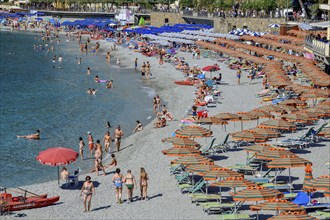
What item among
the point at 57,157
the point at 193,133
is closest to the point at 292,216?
the point at 57,157

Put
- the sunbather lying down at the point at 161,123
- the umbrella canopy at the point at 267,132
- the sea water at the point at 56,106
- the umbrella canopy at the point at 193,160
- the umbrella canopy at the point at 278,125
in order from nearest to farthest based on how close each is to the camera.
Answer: the umbrella canopy at the point at 193,160
the umbrella canopy at the point at 267,132
the umbrella canopy at the point at 278,125
the sea water at the point at 56,106
the sunbather lying down at the point at 161,123

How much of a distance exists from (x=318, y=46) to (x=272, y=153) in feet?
82.5

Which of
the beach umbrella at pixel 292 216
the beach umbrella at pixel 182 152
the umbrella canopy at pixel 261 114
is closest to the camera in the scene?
the beach umbrella at pixel 292 216

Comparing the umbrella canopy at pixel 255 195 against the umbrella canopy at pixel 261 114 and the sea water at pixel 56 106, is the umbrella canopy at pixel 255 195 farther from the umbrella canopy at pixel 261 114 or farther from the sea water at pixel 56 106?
the umbrella canopy at pixel 261 114

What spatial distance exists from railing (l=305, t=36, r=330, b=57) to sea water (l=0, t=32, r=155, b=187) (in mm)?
11308

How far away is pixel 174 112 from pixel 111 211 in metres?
19.1

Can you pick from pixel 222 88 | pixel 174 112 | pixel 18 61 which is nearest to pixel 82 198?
pixel 174 112

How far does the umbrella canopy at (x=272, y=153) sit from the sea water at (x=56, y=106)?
8.24m

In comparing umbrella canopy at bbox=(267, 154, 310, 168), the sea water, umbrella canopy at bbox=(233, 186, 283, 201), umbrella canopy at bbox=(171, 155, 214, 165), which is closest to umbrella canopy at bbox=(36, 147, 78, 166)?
the sea water

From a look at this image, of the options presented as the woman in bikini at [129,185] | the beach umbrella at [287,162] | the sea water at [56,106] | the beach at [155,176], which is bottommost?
the sea water at [56,106]

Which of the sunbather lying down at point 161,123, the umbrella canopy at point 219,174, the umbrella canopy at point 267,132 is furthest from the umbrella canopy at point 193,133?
the sunbather lying down at point 161,123

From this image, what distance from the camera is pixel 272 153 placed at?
25594mm

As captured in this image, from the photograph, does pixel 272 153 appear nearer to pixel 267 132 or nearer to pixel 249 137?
pixel 249 137

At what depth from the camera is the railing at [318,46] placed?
1834 inches
